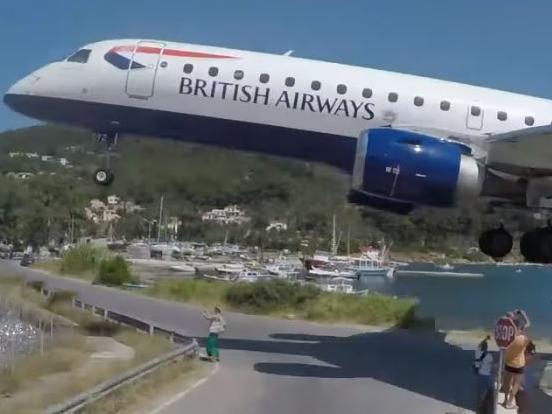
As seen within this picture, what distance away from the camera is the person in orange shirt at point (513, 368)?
629 inches

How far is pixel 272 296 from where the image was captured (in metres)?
41.4

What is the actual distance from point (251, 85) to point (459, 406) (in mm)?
9217

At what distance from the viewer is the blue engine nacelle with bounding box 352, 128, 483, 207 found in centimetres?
1981

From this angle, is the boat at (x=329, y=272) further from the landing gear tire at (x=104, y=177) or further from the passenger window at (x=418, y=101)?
the passenger window at (x=418, y=101)

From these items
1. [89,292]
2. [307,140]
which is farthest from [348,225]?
[307,140]

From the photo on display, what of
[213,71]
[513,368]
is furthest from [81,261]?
[513,368]

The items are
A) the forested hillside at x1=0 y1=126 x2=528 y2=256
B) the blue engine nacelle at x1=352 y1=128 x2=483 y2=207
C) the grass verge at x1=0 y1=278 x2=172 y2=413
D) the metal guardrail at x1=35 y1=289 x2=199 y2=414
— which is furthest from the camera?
the forested hillside at x1=0 y1=126 x2=528 y2=256

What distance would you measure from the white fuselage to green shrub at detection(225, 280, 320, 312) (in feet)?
60.7

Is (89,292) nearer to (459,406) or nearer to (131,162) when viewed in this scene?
(131,162)

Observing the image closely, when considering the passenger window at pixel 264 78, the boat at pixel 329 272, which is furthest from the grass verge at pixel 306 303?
the boat at pixel 329 272

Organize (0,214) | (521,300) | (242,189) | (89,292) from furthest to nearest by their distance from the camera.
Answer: (0,214) → (521,300) → (89,292) → (242,189)

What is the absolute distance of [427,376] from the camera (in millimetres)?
20938

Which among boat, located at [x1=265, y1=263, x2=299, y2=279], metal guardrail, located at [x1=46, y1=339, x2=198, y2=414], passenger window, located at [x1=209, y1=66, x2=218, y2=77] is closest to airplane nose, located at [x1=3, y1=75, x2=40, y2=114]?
passenger window, located at [x1=209, y1=66, x2=218, y2=77]

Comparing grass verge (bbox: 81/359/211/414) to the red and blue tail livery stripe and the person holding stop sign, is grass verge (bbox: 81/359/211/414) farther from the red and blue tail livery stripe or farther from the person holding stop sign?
the red and blue tail livery stripe
